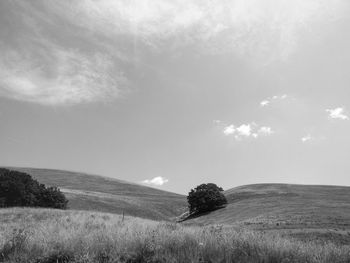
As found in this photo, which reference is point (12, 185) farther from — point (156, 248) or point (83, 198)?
point (156, 248)

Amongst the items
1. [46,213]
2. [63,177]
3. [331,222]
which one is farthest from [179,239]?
[63,177]

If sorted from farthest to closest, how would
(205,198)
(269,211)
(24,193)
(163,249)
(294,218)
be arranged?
(205,198), (269,211), (24,193), (294,218), (163,249)

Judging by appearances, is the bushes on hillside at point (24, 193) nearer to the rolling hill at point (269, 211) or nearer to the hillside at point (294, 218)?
the rolling hill at point (269, 211)

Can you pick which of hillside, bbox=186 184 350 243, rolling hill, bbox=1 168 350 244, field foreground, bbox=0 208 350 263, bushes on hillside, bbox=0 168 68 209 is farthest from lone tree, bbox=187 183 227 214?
field foreground, bbox=0 208 350 263

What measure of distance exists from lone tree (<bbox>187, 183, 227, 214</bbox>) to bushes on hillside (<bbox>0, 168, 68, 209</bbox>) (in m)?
30.4

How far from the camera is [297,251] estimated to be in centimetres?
662

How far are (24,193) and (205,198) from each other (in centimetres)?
3773

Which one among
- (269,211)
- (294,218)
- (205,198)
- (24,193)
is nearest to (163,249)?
(294,218)

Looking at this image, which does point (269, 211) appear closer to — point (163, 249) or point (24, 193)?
point (24, 193)

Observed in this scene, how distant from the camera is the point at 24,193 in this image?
1829 inches

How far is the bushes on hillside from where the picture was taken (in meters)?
45.4

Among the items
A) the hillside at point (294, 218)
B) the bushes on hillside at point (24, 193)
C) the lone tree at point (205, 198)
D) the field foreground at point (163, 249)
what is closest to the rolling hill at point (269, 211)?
the hillside at point (294, 218)

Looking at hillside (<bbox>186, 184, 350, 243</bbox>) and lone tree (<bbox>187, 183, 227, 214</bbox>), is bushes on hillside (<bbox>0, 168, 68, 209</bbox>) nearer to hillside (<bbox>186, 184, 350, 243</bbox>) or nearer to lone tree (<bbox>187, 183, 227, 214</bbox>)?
hillside (<bbox>186, 184, 350, 243</bbox>)

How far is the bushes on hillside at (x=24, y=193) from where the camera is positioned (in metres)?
45.4
